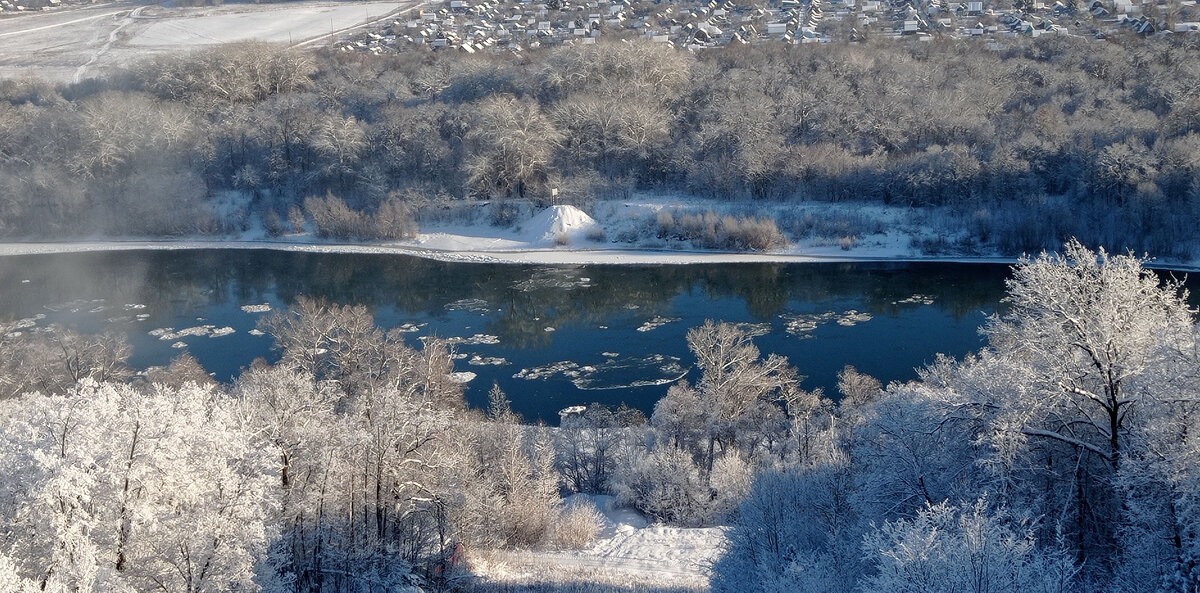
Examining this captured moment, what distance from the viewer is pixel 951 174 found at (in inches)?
1347

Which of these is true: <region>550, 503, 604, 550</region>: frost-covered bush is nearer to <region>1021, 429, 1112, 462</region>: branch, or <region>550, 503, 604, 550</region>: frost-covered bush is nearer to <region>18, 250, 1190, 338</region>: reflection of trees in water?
<region>1021, 429, 1112, 462</region>: branch

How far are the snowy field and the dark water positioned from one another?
89.4ft

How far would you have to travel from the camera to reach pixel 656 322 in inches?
1013

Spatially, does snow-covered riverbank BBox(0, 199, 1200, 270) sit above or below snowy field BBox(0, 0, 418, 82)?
below

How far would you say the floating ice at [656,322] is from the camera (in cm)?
2516

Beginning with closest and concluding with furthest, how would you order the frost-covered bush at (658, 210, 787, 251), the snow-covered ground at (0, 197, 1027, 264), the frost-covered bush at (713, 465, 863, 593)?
the frost-covered bush at (713, 465, 863, 593)
the snow-covered ground at (0, 197, 1027, 264)
the frost-covered bush at (658, 210, 787, 251)

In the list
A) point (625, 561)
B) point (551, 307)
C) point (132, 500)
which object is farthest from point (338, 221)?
point (132, 500)

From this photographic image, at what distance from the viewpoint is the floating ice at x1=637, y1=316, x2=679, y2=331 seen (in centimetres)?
2516

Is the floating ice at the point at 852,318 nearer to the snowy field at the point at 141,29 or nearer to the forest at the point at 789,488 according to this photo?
the forest at the point at 789,488

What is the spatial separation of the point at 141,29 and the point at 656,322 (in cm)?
5710

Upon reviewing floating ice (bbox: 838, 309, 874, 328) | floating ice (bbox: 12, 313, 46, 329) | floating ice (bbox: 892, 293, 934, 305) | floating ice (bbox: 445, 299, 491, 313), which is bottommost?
floating ice (bbox: 892, 293, 934, 305)

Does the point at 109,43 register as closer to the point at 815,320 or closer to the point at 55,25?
the point at 55,25

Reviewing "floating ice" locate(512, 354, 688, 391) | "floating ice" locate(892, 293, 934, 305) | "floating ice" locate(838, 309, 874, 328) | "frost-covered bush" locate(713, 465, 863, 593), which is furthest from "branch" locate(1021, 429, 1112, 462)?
"floating ice" locate(892, 293, 934, 305)

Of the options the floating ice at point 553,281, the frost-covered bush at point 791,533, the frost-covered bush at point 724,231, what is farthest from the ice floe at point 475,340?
the frost-covered bush at point 791,533
